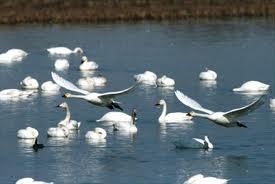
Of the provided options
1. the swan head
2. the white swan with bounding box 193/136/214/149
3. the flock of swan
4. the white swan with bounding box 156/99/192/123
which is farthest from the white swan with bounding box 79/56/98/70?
the white swan with bounding box 193/136/214/149

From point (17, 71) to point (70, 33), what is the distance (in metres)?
10.4

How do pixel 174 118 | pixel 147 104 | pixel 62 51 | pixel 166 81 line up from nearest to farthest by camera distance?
pixel 174 118
pixel 147 104
pixel 166 81
pixel 62 51

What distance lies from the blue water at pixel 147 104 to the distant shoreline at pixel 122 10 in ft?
3.88

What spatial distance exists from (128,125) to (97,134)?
1.42 metres

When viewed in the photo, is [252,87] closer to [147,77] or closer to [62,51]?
[147,77]

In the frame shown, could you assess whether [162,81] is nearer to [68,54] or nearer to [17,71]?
[17,71]

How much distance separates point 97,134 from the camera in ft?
79.3

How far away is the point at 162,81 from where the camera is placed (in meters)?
32.5

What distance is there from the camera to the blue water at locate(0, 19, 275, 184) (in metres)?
21.2

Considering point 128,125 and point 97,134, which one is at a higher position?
point 97,134

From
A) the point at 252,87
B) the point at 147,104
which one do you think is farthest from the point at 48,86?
the point at 252,87

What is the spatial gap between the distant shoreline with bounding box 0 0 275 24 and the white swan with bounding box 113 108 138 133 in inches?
949

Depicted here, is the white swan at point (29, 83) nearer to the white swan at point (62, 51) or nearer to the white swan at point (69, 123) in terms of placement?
the white swan at point (69, 123)

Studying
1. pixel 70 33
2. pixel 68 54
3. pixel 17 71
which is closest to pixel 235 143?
pixel 17 71
